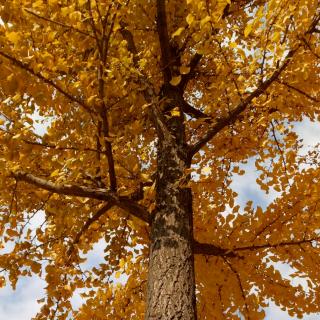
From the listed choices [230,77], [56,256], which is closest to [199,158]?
[230,77]

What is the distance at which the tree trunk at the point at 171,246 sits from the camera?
8.64ft

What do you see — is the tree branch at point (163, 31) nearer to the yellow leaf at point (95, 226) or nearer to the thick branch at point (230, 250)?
the thick branch at point (230, 250)

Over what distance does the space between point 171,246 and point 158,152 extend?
3.50 ft

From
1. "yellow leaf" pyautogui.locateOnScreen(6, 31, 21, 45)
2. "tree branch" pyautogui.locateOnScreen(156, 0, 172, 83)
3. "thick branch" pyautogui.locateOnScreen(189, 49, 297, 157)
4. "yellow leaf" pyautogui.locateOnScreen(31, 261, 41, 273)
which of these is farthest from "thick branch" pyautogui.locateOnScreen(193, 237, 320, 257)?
"yellow leaf" pyautogui.locateOnScreen(6, 31, 21, 45)

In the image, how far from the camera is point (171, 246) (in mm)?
2879

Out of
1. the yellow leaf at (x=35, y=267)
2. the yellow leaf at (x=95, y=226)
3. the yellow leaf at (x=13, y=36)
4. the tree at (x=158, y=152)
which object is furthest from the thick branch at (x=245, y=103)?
the yellow leaf at (x=13, y=36)

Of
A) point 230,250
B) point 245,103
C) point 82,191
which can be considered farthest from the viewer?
point 230,250

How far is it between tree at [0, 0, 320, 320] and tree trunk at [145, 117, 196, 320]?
0.01 metres

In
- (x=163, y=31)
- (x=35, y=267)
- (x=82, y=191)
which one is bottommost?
(x=35, y=267)

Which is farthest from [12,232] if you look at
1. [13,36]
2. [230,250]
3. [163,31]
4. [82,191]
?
[163,31]

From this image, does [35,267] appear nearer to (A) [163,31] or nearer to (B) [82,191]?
(B) [82,191]

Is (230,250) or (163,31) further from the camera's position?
(163,31)

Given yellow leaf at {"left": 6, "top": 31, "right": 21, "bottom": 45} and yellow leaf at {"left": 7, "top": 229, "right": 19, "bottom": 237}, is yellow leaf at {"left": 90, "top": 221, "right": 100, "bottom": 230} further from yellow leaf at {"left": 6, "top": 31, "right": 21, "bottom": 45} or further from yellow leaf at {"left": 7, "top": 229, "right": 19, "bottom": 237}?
yellow leaf at {"left": 6, "top": 31, "right": 21, "bottom": 45}

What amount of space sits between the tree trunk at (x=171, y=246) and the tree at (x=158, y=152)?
10 mm
